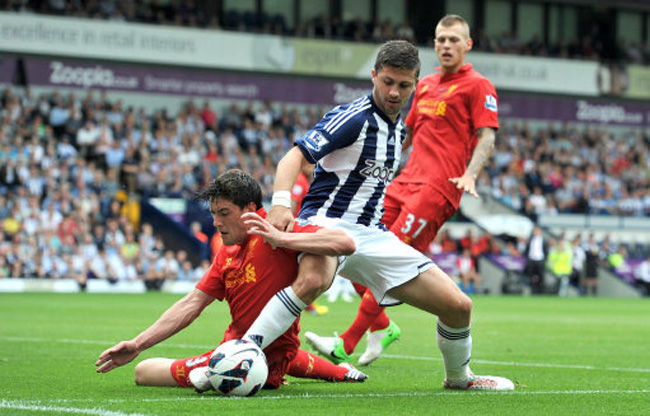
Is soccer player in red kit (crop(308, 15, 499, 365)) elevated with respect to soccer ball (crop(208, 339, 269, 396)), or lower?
elevated

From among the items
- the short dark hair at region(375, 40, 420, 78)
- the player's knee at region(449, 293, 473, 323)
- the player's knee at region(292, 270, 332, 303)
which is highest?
the short dark hair at region(375, 40, 420, 78)

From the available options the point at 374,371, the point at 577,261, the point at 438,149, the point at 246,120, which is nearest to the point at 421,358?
the point at 374,371

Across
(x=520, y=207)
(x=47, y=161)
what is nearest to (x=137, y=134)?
(x=47, y=161)

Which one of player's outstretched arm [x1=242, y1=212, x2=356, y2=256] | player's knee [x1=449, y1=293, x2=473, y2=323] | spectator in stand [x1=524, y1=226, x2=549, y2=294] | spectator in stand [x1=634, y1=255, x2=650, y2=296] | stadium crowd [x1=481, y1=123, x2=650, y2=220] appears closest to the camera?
player's outstretched arm [x1=242, y1=212, x2=356, y2=256]

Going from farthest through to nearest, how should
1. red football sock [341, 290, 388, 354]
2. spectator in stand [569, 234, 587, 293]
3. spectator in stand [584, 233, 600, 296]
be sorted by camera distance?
1. spectator in stand [569, 234, 587, 293]
2. spectator in stand [584, 233, 600, 296]
3. red football sock [341, 290, 388, 354]

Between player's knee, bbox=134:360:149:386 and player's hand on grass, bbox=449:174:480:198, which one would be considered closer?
player's knee, bbox=134:360:149:386

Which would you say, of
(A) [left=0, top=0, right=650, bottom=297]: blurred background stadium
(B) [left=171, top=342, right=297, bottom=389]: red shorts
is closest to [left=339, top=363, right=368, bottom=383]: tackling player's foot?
(B) [left=171, top=342, right=297, bottom=389]: red shorts

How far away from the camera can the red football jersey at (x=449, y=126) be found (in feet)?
28.2

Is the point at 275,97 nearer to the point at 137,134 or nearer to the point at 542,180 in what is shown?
the point at 137,134

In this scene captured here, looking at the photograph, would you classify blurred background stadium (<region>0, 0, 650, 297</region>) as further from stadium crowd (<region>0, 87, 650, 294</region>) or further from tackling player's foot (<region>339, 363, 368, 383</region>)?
tackling player's foot (<region>339, 363, 368, 383</region>)

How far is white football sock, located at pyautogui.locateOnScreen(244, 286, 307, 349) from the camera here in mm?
6215

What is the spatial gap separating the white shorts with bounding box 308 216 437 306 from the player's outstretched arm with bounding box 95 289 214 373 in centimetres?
87

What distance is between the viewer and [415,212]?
8445mm

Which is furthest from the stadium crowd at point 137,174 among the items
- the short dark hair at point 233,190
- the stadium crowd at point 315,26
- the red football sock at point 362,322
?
Result: the short dark hair at point 233,190
